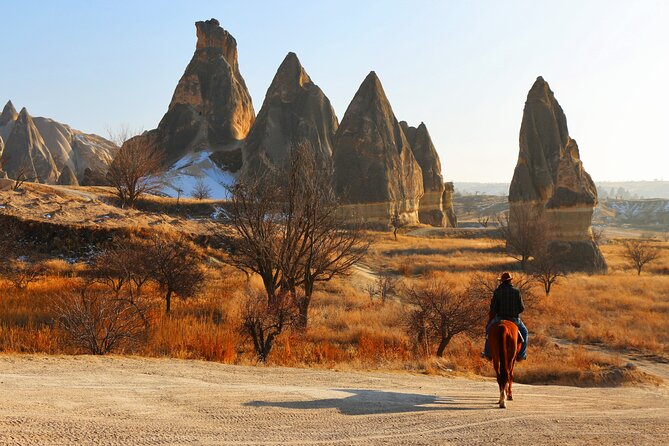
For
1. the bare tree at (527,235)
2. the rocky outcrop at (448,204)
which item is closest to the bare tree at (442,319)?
the bare tree at (527,235)

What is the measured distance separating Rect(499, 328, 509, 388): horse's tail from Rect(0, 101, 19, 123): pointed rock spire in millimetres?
104873

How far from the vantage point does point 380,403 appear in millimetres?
6492

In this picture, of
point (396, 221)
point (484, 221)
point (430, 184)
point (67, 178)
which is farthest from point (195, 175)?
point (484, 221)

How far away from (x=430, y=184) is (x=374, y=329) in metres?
62.1

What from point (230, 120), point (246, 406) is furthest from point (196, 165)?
point (246, 406)

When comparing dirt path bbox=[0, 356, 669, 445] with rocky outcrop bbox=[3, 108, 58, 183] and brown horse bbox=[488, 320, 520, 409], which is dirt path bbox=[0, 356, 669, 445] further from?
rocky outcrop bbox=[3, 108, 58, 183]

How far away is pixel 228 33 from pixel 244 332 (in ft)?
246

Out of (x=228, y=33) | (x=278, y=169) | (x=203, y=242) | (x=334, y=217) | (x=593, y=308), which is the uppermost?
(x=228, y=33)

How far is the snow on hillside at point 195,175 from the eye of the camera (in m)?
59.4

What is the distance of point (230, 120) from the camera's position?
7069cm

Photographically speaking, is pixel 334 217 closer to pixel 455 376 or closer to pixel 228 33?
pixel 455 376

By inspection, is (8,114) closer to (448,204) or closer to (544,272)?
(448,204)

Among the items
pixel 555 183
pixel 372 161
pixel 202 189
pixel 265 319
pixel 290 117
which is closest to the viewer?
pixel 265 319

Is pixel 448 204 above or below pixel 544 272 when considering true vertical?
above
